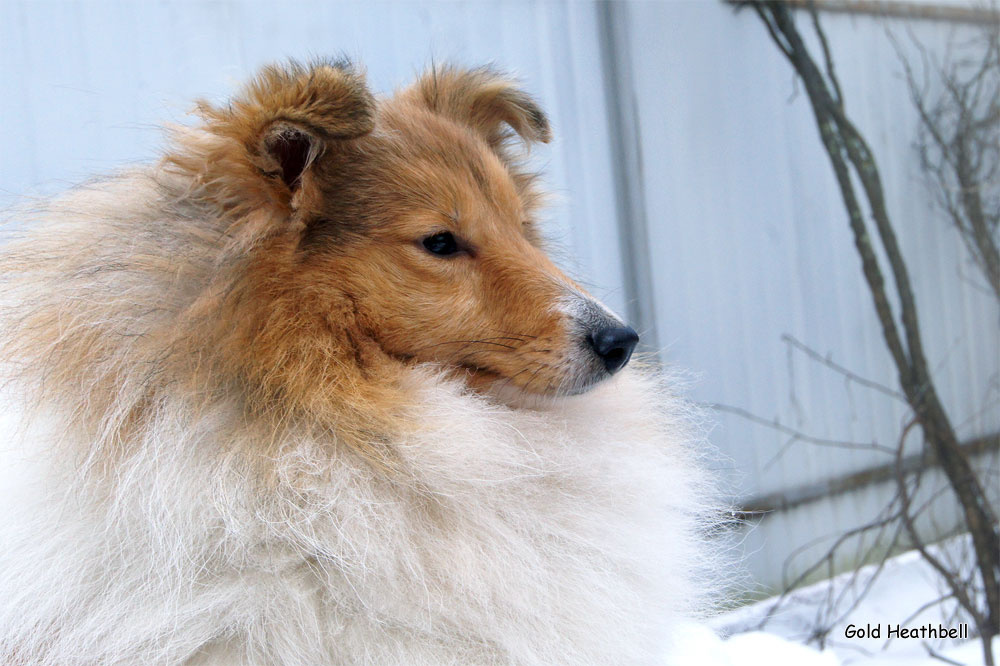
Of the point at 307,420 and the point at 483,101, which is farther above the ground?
the point at 483,101

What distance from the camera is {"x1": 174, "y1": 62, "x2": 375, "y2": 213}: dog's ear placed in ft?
3.79

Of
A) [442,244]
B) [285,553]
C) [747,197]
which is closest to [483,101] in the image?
[442,244]

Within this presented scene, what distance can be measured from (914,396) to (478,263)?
2.63m

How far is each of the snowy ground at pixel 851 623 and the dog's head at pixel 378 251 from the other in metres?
1.09

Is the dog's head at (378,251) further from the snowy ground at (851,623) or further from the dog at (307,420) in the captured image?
the snowy ground at (851,623)

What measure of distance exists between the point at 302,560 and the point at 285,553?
3 centimetres

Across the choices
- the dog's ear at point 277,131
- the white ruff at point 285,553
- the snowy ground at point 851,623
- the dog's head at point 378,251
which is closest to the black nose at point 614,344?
the dog's head at point 378,251

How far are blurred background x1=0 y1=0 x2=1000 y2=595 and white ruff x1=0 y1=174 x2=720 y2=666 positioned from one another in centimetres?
132

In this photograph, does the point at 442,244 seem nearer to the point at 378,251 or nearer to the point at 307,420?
the point at 378,251

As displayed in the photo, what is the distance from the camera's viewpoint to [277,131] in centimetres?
116

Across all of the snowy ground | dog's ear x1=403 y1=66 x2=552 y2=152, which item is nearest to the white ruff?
dog's ear x1=403 y1=66 x2=552 y2=152

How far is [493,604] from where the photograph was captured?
45.9 inches

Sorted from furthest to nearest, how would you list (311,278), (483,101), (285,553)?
(483,101) < (311,278) < (285,553)

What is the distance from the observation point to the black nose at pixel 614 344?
125 centimetres
